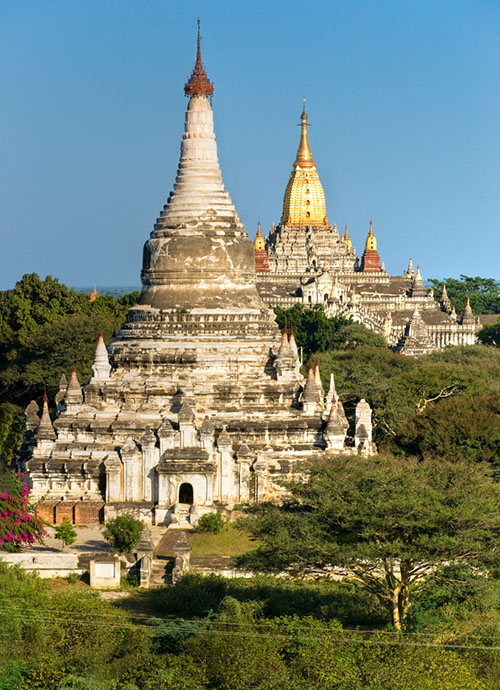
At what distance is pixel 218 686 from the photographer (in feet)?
82.2

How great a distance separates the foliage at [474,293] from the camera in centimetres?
14988

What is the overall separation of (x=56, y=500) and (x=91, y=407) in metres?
3.69

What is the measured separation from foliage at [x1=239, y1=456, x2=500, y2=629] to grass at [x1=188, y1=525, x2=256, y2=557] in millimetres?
4930

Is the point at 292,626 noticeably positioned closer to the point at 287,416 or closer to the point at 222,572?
the point at 222,572

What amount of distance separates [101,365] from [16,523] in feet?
35.2

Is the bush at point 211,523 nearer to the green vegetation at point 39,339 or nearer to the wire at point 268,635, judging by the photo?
the wire at point 268,635

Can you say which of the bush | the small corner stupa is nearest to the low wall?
the bush

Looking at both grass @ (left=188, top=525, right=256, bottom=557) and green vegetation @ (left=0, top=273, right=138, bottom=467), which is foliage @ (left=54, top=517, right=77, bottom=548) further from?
green vegetation @ (left=0, top=273, right=138, bottom=467)

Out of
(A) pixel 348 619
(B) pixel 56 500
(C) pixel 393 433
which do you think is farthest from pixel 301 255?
(A) pixel 348 619

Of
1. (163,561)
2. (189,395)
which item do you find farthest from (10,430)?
(163,561)

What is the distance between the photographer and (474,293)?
520ft

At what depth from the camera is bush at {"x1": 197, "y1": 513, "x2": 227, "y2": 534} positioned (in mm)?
37594

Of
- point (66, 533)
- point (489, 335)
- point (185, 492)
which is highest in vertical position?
point (489, 335)

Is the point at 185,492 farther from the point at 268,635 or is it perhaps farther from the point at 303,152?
the point at 303,152
